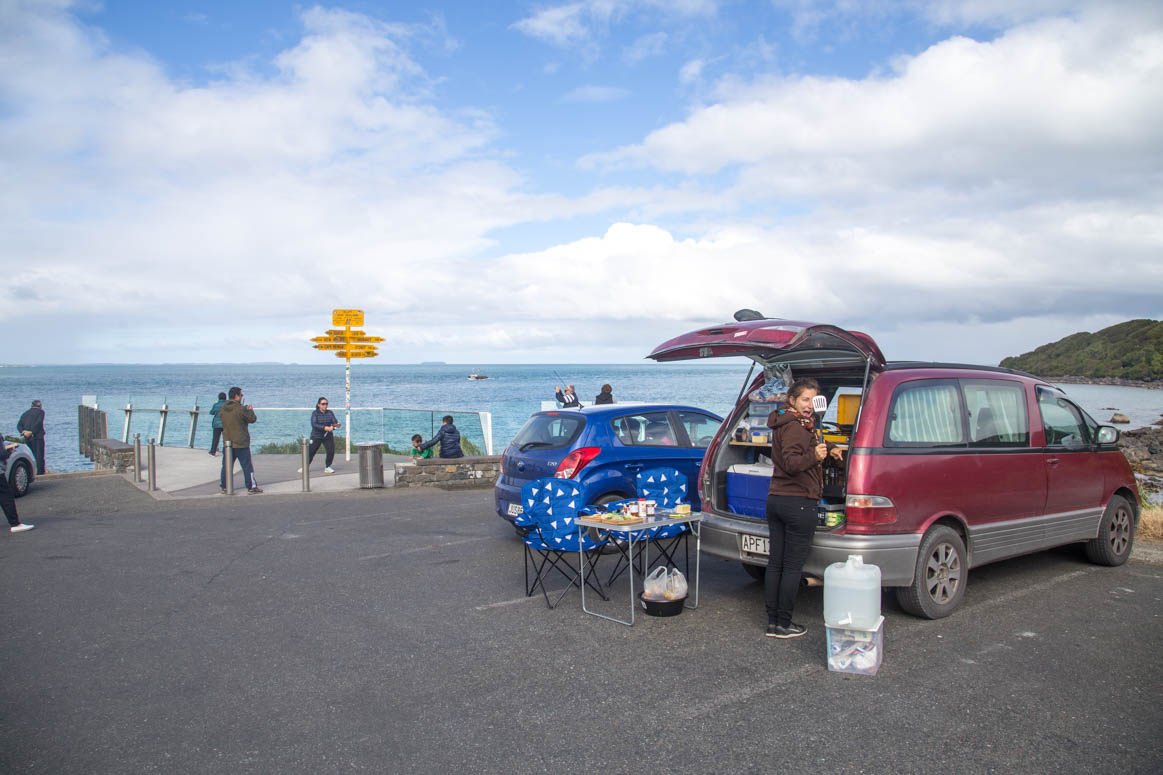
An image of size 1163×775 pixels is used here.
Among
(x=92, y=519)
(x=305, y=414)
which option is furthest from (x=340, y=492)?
(x=305, y=414)

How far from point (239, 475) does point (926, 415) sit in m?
13.6

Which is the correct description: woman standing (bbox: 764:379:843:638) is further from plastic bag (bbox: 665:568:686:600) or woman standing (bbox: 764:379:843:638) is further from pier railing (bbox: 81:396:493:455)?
pier railing (bbox: 81:396:493:455)

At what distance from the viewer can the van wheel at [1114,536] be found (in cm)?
723

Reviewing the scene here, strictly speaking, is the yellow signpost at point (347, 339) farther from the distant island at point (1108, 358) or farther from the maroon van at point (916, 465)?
the distant island at point (1108, 358)

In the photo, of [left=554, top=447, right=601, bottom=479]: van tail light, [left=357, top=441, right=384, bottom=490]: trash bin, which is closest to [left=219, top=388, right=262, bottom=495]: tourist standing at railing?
[left=357, top=441, right=384, bottom=490]: trash bin

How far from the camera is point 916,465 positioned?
5594 mm

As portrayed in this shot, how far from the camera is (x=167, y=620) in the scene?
603 cm

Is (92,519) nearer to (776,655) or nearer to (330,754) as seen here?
(330,754)

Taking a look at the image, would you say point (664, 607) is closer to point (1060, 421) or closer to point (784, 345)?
point (784, 345)

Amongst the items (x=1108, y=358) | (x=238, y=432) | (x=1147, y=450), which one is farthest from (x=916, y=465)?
(x=1108, y=358)

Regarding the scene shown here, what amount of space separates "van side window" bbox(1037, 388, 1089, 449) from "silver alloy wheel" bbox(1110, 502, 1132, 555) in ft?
2.88

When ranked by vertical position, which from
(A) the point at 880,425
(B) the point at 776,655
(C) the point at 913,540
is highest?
(A) the point at 880,425

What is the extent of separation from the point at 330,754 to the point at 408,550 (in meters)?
4.88

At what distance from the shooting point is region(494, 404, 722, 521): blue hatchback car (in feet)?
26.3
